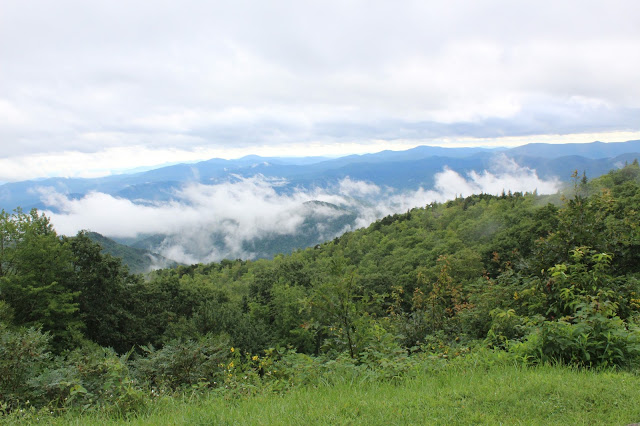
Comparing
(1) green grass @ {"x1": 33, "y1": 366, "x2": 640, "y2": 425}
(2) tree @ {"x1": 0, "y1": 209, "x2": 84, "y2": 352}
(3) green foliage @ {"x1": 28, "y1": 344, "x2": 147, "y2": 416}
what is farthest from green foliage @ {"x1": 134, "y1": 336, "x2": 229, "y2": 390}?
(2) tree @ {"x1": 0, "y1": 209, "x2": 84, "y2": 352}

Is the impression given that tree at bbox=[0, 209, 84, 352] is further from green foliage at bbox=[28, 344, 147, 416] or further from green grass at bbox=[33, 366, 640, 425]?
green grass at bbox=[33, 366, 640, 425]

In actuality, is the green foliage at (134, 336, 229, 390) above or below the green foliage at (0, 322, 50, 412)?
below

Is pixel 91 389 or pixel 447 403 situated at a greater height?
pixel 447 403

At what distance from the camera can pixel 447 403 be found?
3.56 meters

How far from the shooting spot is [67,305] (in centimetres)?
1917

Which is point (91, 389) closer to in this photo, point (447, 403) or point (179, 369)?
point (179, 369)

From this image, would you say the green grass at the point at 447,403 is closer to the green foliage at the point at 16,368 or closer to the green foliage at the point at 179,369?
the green foliage at the point at 16,368

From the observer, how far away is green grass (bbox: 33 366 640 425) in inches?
129

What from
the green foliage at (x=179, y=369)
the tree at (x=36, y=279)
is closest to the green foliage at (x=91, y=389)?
the green foliage at (x=179, y=369)

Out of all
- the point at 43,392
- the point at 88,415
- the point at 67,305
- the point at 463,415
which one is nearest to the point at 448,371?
the point at 463,415

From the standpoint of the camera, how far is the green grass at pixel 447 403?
3.27m

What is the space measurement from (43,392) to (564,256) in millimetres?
8016

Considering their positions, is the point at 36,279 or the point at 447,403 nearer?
the point at 447,403

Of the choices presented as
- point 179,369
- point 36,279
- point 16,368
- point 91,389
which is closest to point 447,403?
point 179,369
